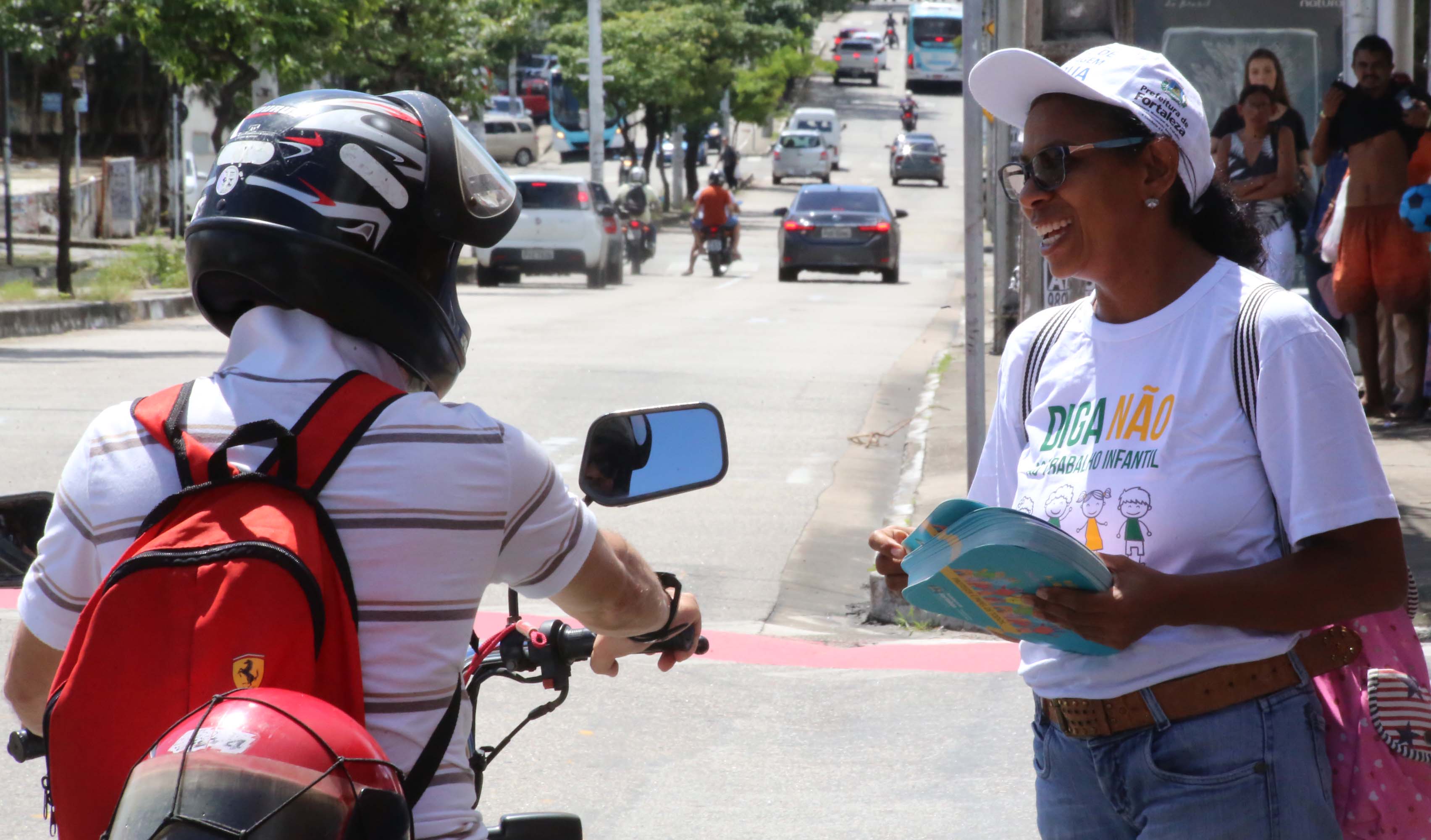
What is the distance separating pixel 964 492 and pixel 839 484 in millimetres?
1313

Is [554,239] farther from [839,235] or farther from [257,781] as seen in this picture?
[257,781]

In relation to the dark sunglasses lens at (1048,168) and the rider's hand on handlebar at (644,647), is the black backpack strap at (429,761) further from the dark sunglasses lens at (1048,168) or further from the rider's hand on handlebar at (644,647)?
the dark sunglasses lens at (1048,168)

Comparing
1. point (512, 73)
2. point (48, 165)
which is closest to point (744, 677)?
point (48, 165)

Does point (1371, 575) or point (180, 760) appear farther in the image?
point (1371, 575)

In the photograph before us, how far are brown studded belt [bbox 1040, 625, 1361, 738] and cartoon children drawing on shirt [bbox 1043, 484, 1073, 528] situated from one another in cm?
26

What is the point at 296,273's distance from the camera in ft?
6.48

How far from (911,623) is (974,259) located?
1907 millimetres

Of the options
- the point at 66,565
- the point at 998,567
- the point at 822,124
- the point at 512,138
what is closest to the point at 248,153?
the point at 66,565

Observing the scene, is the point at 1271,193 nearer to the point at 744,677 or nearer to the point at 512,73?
the point at 744,677

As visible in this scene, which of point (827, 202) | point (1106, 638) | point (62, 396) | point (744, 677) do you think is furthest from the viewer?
point (827, 202)

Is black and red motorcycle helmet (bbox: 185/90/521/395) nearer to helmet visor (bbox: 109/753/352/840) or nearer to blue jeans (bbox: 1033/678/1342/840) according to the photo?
helmet visor (bbox: 109/753/352/840)

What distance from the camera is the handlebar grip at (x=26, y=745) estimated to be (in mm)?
2115

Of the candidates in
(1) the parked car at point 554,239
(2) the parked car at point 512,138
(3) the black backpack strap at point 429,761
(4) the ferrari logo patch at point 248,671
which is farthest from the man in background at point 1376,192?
(2) the parked car at point 512,138

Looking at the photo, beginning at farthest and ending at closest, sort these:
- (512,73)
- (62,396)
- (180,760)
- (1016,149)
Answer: (512,73) < (62,396) < (1016,149) < (180,760)
